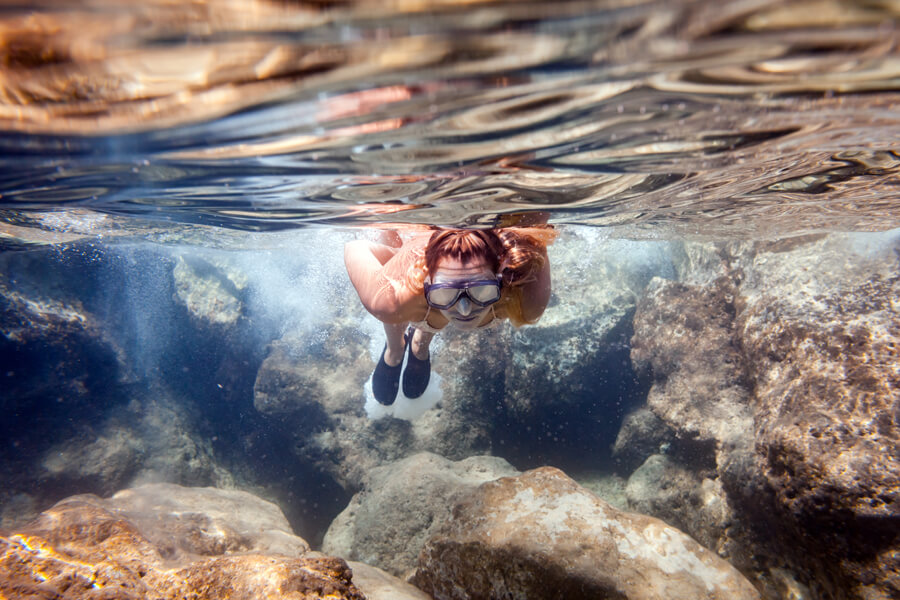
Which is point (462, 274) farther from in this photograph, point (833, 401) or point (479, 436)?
point (479, 436)

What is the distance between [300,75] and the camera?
2988 millimetres

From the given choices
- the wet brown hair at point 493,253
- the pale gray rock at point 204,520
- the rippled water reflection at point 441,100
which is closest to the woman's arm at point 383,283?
the wet brown hair at point 493,253

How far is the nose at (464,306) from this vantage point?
15.4 feet

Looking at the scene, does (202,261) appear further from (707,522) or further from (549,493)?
(707,522)

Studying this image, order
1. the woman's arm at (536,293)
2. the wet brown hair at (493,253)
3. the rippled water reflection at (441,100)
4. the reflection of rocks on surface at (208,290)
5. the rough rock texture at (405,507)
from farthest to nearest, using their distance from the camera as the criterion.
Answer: the reflection of rocks on surface at (208,290) → the rough rock texture at (405,507) → the woman's arm at (536,293) → the wet brown hair at (493,253) → the rippled water reflection at (441,100)

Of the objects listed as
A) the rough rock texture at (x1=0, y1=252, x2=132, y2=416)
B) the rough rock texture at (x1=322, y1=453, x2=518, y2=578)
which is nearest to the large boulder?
the rough rock texture at (x1=322, y1=453, x2=518, y2=578)

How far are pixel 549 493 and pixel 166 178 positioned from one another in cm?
663

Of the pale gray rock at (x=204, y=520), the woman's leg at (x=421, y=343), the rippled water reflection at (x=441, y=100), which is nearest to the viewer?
the rippled water reflection at (x=441, y=100)

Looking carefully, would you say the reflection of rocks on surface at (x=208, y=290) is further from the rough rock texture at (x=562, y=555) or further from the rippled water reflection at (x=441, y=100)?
the rough rock texture at (x=562, y=555)

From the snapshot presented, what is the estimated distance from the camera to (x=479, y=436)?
10.4 metres

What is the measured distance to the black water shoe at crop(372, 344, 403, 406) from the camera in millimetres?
9477

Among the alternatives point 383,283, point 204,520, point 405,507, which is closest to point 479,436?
point 405,507

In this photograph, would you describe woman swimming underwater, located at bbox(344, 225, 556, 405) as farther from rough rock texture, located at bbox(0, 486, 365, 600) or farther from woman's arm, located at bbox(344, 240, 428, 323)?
rough rock texture, located at bbox(0, 486, 365, 600)

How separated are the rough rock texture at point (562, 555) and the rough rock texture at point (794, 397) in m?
1.26
